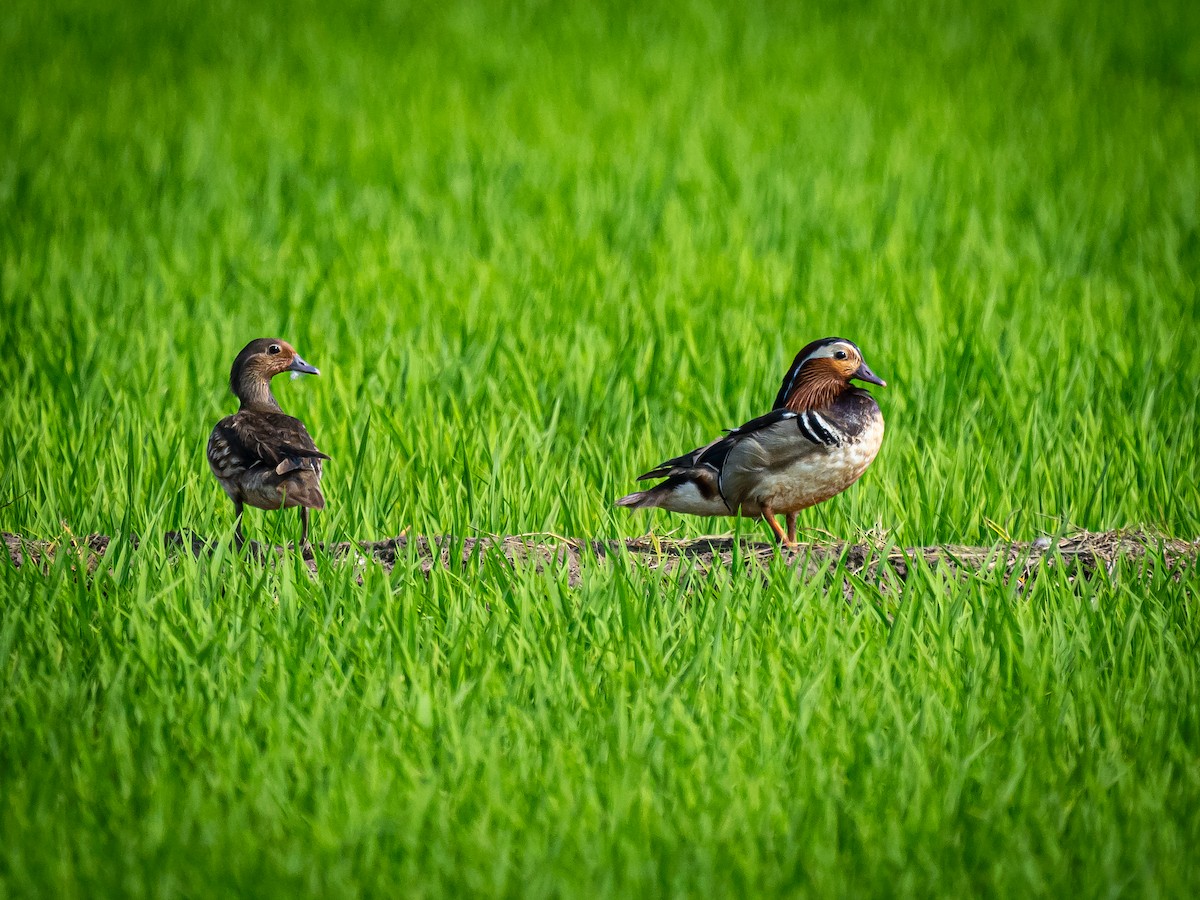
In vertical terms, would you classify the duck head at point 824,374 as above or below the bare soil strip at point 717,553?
above

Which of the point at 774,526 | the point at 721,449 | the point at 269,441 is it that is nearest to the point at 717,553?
the point at 774,526

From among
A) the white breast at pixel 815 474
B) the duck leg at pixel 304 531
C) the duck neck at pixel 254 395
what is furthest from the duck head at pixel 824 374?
the duck neck at pixel 254 395

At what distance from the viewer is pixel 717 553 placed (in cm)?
457

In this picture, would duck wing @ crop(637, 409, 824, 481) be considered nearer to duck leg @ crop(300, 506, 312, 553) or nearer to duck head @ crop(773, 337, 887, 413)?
duck head @ crop(773, 337, 887, 413)

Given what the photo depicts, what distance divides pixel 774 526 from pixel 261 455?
175 cm

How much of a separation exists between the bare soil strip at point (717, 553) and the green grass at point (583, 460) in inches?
4.1

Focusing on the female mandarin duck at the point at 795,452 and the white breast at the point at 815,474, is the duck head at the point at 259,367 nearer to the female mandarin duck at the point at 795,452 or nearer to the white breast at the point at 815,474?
the female mandarin duck at the point at 795,452

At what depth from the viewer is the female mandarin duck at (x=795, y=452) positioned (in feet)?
14.3

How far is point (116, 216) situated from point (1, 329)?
7.31 ft

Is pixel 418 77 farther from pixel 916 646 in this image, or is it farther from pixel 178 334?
pixel 916 646

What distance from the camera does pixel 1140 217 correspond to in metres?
9.17

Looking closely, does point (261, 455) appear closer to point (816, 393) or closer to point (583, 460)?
point (583, 460)

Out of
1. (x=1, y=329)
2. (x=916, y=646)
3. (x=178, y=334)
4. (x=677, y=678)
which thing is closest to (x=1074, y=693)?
(x=916, y=646)

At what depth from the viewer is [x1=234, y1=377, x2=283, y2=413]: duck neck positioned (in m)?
4.87
